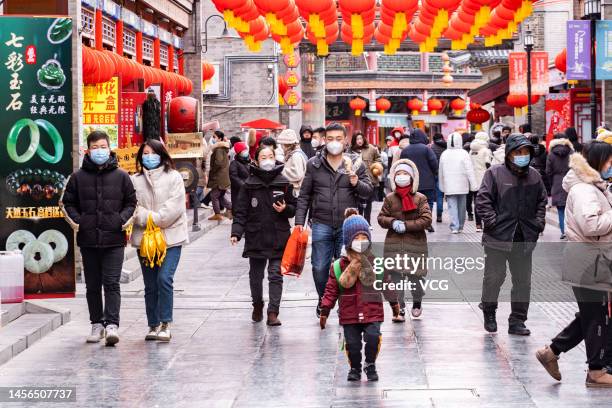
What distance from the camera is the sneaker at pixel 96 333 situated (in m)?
11.3

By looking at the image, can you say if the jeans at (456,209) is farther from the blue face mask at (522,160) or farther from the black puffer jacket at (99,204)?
the black puffer jacket at (99,204)

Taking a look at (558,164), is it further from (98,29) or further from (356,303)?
(356,303)

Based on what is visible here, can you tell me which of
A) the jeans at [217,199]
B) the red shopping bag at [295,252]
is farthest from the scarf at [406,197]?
the jeans at [217,199]

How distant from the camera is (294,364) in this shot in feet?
33.6

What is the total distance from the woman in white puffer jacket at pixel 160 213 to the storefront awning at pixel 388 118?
217ft

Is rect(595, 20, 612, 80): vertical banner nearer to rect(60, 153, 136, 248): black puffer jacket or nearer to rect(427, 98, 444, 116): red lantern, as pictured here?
rect(60, 153, 136, 248): black puffer jacket

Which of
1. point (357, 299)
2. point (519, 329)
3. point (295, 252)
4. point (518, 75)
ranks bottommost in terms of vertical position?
point (519, 329)

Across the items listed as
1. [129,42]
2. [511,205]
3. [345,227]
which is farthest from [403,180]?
[129,42]

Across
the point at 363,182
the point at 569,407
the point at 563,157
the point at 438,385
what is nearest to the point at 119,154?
the point at 363,182

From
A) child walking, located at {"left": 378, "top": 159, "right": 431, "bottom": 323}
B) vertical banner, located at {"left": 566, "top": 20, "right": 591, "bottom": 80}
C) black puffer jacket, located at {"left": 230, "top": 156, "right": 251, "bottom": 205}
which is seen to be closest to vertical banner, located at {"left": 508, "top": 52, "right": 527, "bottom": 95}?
vertical banner, located at {"left": 566, "top": 20, "right": 591, "bottom": 80}

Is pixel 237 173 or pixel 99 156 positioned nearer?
pixel 99 156

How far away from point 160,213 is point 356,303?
→ 9.02ft

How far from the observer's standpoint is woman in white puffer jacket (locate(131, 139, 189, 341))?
1144 centimetres

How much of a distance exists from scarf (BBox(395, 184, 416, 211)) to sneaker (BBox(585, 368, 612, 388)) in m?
3.37
